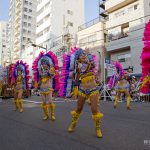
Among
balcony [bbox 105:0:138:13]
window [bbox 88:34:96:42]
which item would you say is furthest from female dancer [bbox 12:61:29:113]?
window [bbox 88:34:96:42]

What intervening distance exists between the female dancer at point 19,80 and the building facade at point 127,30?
17218 mm

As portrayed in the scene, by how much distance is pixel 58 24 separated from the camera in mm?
49781

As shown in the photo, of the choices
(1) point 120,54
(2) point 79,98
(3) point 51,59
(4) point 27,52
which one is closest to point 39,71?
(3) point 51,59

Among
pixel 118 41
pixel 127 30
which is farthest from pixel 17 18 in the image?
pixel 118 41

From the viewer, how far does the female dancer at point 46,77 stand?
757cm

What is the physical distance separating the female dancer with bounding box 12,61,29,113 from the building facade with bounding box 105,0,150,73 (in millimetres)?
17218

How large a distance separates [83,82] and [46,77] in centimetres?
264

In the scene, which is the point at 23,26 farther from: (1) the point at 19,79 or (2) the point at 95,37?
(1) the point at 19,79

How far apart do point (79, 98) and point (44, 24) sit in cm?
4799

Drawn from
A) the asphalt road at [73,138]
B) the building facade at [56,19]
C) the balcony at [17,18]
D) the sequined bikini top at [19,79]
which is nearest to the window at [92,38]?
the building facade at [56,19]

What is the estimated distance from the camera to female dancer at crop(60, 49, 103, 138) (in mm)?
5195

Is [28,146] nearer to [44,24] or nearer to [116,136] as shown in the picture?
[116,136]

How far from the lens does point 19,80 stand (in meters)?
10.2

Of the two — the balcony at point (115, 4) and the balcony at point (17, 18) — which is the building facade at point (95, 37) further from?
the balcony at point (17, 18)
